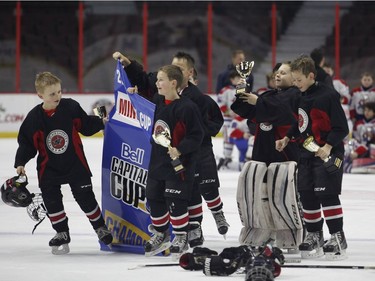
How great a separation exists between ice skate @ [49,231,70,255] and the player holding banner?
3.45 ft

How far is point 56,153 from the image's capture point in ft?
21.0

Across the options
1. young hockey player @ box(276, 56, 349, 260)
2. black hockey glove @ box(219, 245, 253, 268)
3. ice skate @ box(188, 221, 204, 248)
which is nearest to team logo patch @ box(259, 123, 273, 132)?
young hockey player @ box(276, 56, 349, 260)

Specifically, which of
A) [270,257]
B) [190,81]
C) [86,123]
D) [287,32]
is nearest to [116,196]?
[86,123]

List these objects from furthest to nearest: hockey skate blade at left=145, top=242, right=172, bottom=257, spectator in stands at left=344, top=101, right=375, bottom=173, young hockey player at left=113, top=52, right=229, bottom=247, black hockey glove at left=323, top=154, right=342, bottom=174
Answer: spectator in stands at left=344, top=101, right=375, bottom=173
young hockey player at left=113, top=52, right=229, bottom=247
hockey skate blade at left=145, top=242, right=172, bottom=257
black hockey glove at left=323, top=154, right=342, bottom=174

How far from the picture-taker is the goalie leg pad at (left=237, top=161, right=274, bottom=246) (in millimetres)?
6234

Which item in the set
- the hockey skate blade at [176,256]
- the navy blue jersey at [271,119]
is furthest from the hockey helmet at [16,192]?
the navy blue jersey at [271,119]

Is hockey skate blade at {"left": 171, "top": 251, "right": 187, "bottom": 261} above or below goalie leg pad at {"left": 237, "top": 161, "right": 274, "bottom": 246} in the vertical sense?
below

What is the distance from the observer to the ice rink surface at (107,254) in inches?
220

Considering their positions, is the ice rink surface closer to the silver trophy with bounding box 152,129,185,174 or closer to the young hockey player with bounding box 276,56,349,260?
the young hockey player with bounding box 276,56,349,260

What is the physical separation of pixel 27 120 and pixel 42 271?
1078 millimetres

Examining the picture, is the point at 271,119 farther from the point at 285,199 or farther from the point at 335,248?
the point at 335,248

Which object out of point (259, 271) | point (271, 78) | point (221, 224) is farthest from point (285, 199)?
point (271, 78)

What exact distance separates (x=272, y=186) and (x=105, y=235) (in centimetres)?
106

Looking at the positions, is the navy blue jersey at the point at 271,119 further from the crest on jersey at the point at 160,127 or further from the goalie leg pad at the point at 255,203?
the crest on jersey at the point at 160,127
